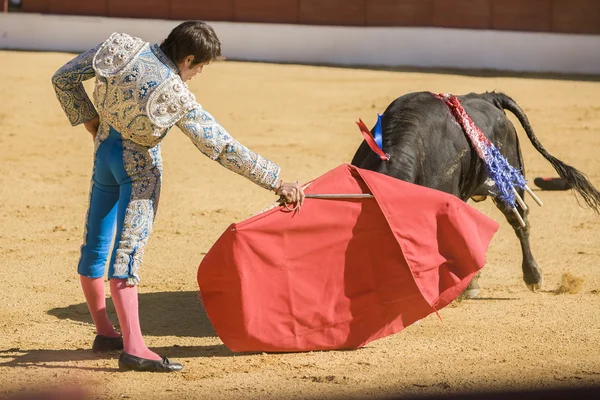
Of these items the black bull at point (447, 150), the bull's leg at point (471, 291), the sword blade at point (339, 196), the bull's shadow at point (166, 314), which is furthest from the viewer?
the bull's leg at point (471, 291)

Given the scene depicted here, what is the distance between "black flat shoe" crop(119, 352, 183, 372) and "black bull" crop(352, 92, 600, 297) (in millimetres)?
1147

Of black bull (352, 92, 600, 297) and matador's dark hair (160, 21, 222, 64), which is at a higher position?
matador's dark hair (160, 21, 222, 64)

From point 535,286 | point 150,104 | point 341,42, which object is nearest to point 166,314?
point 150,104

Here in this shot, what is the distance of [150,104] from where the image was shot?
9.83 feet

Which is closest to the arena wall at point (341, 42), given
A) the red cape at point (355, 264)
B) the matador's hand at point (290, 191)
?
the red cape at point (355, 264)

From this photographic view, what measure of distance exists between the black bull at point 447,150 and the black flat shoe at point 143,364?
1.15 metres

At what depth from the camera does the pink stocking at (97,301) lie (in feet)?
11.2

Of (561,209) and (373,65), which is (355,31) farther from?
(561,209)

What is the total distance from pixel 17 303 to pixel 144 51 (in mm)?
1620

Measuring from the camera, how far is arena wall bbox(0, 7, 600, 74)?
12.1 meters

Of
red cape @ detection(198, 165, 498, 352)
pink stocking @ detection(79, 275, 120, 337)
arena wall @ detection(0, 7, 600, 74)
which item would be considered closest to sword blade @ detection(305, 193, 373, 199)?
red cape @ detection(198, 165, 498, 352)

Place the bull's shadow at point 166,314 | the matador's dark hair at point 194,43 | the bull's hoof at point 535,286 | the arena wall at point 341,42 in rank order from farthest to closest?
the arena wall at point 341,42, the bull's hoof at point 535,286, the bull's shadow at point 166,314, the matador's dark hair at point 194,43

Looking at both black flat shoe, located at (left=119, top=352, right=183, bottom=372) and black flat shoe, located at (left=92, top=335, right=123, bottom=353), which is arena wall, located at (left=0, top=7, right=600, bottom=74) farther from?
black flat shoe, located at (left=119, top=352, right=183, bottom=372)

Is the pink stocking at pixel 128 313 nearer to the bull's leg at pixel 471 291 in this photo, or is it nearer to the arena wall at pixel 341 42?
the bull's leg at pixel 471 291
